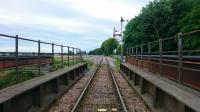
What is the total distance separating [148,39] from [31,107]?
38.0 meters

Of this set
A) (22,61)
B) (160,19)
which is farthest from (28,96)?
(160,19)

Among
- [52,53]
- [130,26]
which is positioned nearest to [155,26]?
[130,26]

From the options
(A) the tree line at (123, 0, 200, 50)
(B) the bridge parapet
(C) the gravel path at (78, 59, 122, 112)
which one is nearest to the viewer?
(B) the bridge parapet

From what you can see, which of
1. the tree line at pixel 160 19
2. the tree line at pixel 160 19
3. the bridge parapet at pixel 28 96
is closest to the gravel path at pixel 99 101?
the bridge parapet at pixel 28 96

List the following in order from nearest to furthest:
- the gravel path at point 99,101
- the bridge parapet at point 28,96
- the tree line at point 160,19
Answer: the bridge parapet at point 28,96, the gravel path at point 99,101, the tree line at point 160,19

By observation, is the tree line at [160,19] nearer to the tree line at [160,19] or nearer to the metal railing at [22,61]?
the tree line at [160,19]

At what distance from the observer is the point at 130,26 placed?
5228cm

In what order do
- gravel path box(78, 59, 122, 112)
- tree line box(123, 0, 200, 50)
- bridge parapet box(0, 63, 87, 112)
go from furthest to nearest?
tree line box(123, 0, 200, 50), gravel path box(78, 59, 122, 112), bridge parapet box(0, 63, 87, 112)

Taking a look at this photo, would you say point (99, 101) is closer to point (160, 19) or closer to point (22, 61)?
point (22, 61)

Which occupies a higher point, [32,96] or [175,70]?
[175,70]

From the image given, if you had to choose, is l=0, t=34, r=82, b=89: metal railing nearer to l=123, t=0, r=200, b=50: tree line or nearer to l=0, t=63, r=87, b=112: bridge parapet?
l=0, t=63, r=87, b=112: bridge parapet

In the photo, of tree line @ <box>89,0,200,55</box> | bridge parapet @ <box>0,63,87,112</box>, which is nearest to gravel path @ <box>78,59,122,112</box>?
bridge parapet @ <box>0,63,87,112</box>

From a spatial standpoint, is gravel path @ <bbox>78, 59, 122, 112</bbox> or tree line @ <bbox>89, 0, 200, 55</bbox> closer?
gravel path @ <bbox>78, 59, 122, 112</bbox>

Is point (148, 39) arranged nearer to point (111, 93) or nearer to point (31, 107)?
point (111, 93)
